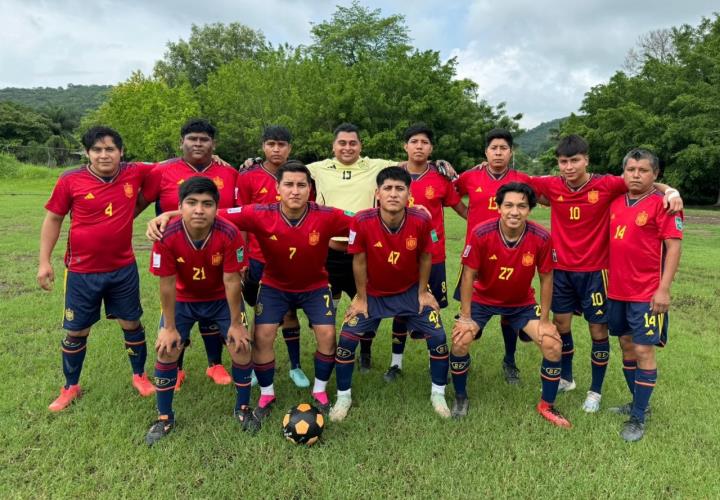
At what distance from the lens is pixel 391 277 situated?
14.7 ft

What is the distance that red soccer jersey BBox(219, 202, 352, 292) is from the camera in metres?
4.30

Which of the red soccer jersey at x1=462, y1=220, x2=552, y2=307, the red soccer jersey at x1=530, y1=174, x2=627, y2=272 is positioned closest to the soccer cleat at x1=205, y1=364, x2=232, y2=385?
the red soccer jersey at x1=462, y1=220, x2=552, y2=307

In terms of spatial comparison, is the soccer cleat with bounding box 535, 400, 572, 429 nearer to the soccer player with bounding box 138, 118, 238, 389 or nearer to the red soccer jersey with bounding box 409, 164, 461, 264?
the red soccer jersey with bounding box 409, 164, 461, 264

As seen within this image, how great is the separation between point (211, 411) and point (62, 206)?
2.25 metres

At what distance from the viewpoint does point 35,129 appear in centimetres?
5631

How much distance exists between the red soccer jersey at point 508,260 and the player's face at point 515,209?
198 mm

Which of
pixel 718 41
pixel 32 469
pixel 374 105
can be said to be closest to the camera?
pixel 32 469

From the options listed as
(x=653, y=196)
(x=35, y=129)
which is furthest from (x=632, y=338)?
(x=35, y=129)

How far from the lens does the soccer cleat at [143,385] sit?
4.54 metres

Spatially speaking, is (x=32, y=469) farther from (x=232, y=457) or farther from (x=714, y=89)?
(x=714, y=89)

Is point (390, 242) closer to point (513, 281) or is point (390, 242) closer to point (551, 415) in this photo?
point (513, 281)

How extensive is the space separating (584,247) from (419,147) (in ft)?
6.11

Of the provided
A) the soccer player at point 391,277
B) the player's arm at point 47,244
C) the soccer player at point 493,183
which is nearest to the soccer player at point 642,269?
the soccer player at point 493,183

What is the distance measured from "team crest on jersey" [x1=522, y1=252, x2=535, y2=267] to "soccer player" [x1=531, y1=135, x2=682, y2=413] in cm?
44
